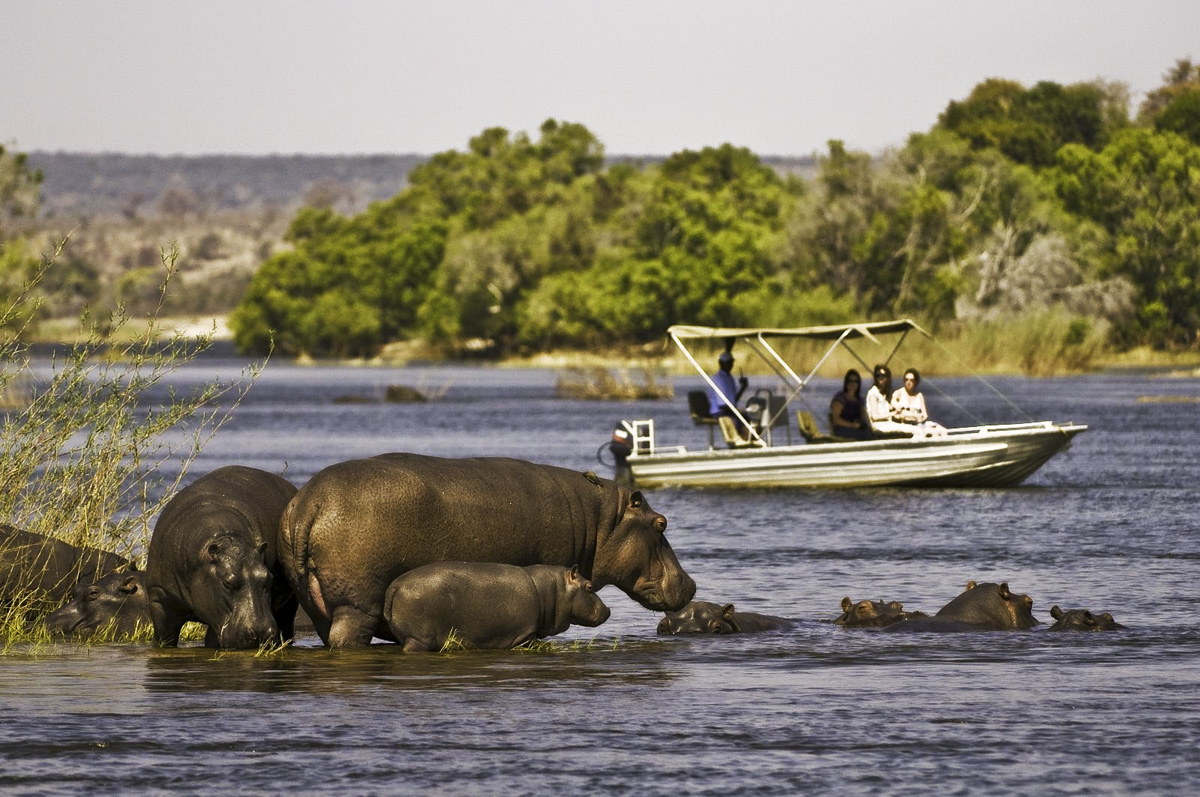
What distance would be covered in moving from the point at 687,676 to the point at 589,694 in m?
1.05

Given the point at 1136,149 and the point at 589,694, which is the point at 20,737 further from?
the point at 1136,149

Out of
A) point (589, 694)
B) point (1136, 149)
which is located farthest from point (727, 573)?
point (1136, 149)

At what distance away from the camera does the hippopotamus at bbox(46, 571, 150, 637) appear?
45.6 feet

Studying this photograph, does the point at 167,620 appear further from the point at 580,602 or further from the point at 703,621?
the point at 703,621

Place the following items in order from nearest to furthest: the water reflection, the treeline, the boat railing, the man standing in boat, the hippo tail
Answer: the water reflection
the hippo tail
the boat railing
the man standing in boat
the treeline

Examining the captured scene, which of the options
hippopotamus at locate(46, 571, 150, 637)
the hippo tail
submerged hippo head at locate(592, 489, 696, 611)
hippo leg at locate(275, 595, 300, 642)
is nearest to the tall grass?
hippopotamus at locate(46, 571, 150, 637)

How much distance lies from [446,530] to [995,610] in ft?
14.5

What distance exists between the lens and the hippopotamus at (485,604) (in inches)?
497

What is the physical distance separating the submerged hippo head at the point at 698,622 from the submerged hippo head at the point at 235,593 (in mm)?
3101

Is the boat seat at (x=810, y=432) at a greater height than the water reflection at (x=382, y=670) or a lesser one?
greater

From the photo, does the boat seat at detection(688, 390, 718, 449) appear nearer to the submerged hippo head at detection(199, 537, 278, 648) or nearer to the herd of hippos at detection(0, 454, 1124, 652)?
the herd of hippos at detection(0, 454, 1124, 652)

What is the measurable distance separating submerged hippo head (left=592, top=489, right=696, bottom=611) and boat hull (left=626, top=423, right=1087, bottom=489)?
14.7 meters

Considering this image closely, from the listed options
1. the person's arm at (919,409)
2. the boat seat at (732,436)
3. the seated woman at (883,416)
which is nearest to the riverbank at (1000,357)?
the boat seat at (732,436)

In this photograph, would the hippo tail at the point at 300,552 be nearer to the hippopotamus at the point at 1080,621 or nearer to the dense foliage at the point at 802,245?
the hippopotamus at the point at 1080,621
